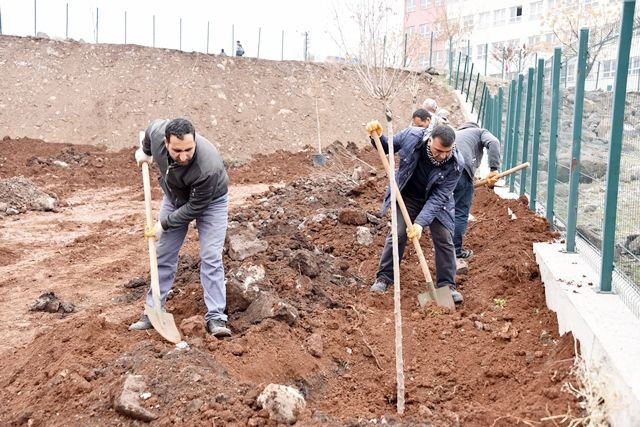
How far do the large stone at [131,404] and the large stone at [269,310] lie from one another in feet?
4.28

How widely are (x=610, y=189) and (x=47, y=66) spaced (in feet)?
67.3

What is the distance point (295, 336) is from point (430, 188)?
1825mm

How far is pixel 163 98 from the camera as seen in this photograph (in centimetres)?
2169

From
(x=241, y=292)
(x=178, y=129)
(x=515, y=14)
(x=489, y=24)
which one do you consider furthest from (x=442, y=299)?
(x=489, y=24)

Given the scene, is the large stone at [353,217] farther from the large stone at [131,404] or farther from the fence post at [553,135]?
the large stone at [131,404]

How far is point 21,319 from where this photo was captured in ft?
18.5

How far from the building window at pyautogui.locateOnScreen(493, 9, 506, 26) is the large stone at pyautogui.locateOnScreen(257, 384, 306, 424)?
147 feet

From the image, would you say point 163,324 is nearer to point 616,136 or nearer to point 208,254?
point 208,254

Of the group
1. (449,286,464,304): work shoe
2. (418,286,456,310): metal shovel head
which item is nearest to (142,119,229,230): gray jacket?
(418,286,456,310): metal shovel head

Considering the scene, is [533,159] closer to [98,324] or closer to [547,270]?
[547,270]

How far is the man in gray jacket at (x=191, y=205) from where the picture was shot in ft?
14.4

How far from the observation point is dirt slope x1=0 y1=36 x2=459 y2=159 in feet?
65.0

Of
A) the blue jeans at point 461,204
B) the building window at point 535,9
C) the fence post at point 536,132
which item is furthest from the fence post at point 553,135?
the building window at point 535,9

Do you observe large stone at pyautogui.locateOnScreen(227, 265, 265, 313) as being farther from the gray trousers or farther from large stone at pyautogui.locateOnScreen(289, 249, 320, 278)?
large stone at pyautogui.locateOnScreen(289, 249, 320, 278)
